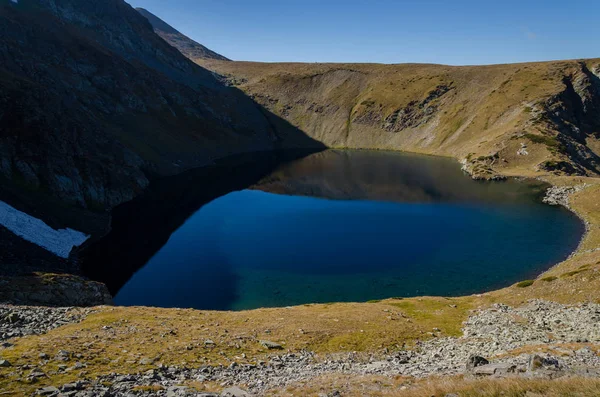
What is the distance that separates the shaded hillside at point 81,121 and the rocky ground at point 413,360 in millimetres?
60108

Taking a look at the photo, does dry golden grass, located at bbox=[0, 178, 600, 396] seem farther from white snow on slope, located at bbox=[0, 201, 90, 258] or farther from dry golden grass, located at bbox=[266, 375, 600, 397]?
white snow on slope, located at bbox=[0, 201, 90, 258]

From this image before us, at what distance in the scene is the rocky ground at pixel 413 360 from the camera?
19359 mm

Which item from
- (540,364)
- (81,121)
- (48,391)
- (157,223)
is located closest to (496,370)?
(540,364)

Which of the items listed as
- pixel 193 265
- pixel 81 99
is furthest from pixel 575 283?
pixel 81 99

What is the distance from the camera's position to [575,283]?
40.1m

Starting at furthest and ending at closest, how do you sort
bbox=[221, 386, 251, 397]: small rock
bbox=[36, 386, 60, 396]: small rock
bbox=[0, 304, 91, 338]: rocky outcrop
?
bbox=[0, 304, 91, 338]: rocky outcrop → bbox=[221, 386, 251, 397]: small rock → bbox=[36, 386, 60, 396]: small rock

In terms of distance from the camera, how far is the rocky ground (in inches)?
762

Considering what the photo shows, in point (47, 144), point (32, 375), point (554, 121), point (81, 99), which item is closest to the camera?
point (32, 375)

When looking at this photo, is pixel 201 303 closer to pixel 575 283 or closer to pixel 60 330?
pixel 60 330

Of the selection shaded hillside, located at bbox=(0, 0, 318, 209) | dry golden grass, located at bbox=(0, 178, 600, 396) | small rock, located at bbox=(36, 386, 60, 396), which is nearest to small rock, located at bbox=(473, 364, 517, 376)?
dry golden grass, located at bbox=(0, 178, 600, 396)

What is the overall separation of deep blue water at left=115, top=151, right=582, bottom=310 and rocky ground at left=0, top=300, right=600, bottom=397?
65.9 ft

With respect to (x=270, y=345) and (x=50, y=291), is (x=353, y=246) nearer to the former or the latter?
(x=270, y=345)

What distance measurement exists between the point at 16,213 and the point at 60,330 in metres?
43.5

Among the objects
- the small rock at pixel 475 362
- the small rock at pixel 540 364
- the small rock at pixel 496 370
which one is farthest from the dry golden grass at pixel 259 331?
the small rock at pixel 475 362
